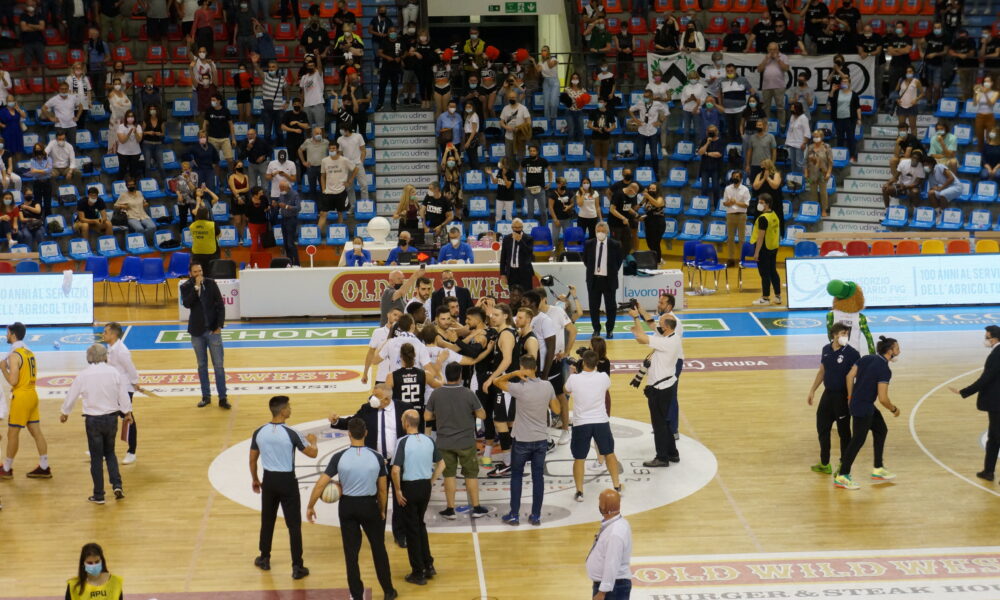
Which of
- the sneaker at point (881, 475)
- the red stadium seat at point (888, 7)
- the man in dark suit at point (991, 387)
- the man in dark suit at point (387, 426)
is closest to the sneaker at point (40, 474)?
the man in dark suit at point (387, 426)

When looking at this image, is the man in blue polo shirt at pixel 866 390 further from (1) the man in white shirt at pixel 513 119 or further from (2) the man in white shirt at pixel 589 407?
(1) the man in white shirt at pixel 513 119

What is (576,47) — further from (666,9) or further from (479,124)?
(479,124)

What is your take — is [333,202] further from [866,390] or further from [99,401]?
[866,390]

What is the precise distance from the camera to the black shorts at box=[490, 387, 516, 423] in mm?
14156

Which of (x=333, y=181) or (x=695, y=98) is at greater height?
(x=695, y=98)

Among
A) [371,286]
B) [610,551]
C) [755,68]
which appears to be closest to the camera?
[610,551]

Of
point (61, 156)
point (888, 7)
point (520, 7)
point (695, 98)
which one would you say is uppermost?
point (520, 7)

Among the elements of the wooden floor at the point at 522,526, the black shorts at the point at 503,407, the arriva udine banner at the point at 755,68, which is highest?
the arriva udine banner at the point at 755,68

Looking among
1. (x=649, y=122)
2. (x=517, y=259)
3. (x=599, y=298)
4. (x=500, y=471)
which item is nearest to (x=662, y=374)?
(x=500, y=471)

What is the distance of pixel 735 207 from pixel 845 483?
1256 cm

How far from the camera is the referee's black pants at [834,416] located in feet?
44.8

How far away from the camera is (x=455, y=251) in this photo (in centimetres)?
2253

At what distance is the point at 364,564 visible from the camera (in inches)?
469

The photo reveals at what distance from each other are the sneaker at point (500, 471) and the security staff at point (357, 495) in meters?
3.50
